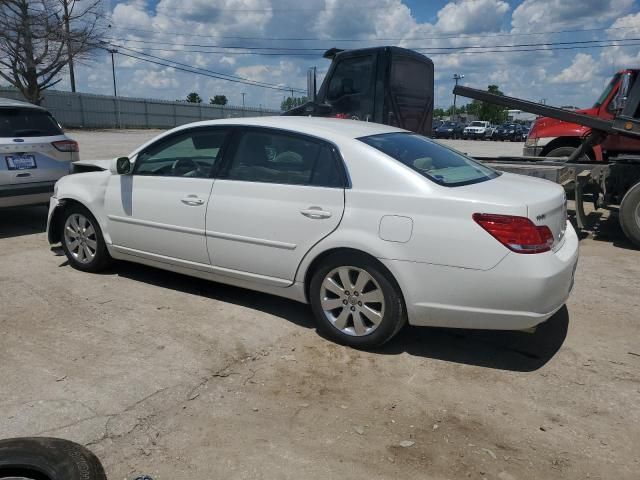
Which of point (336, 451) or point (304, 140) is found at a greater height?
point (304, 140)

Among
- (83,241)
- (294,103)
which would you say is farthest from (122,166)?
(294,103)

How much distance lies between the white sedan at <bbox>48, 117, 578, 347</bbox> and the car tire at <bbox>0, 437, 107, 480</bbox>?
6.57ft

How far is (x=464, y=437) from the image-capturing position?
293 centimetres

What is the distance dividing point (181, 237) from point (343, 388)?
1.98 m

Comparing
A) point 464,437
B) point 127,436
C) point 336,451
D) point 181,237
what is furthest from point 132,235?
point 464,437

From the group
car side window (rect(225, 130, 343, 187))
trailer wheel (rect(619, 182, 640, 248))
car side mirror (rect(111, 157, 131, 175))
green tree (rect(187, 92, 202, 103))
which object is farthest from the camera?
green tree (rect(187, 92, 202, 103))

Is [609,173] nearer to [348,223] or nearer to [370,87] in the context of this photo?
[370,87]

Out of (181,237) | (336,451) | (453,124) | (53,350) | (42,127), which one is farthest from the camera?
(453,124)

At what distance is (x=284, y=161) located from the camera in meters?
4.17

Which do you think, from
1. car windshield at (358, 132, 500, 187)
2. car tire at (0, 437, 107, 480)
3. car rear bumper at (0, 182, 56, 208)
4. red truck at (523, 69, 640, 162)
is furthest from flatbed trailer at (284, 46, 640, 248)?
car tire at (0, 437, 107, 480)

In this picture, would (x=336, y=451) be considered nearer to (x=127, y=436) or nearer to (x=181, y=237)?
(x=127, y=436)

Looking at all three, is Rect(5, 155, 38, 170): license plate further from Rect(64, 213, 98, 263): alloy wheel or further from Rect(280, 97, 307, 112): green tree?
Rect(280, 97, 307, 112): green tree

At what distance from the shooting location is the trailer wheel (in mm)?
6934

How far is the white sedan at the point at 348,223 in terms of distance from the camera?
134 inches
